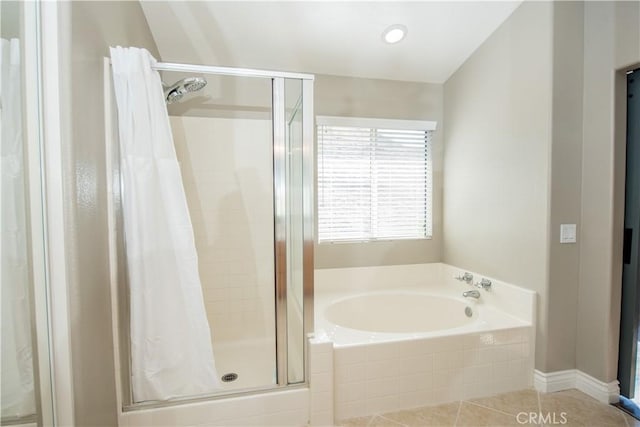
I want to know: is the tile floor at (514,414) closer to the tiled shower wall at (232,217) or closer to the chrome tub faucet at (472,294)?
the chrome tub faucet at (472,294)

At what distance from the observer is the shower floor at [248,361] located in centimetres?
182

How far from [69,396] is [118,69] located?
1.30m

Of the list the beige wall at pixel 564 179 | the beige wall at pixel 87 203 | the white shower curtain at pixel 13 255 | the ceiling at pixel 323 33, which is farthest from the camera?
the ceiling at pixel 323 33

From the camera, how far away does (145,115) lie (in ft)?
4.40

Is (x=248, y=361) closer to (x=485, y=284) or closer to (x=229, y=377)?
(x=229, y=377)

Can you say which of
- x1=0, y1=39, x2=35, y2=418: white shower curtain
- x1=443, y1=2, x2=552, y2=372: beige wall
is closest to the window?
x1=443, y1=2, x2=552, y2=372: beige wall

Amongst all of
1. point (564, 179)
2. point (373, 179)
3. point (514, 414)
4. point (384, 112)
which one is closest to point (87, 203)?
point (373, 179)

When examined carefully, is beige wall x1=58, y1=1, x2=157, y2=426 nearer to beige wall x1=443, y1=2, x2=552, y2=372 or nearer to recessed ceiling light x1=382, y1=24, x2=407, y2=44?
recessed ceiling light x1=382, y1=24, x2=407, y2=44

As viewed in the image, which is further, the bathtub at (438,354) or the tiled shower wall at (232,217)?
the tiled shower wall at (232,217)

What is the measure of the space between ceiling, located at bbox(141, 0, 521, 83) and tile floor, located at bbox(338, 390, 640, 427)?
248cm

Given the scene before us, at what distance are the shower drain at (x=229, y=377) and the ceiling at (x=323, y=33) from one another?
2286 mm

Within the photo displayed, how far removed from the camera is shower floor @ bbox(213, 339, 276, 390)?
182 cm

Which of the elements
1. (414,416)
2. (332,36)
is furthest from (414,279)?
(332,36)

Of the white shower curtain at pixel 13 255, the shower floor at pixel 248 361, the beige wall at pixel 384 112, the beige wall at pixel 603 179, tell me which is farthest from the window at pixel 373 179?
the white shower curtain at pixel 13 255
